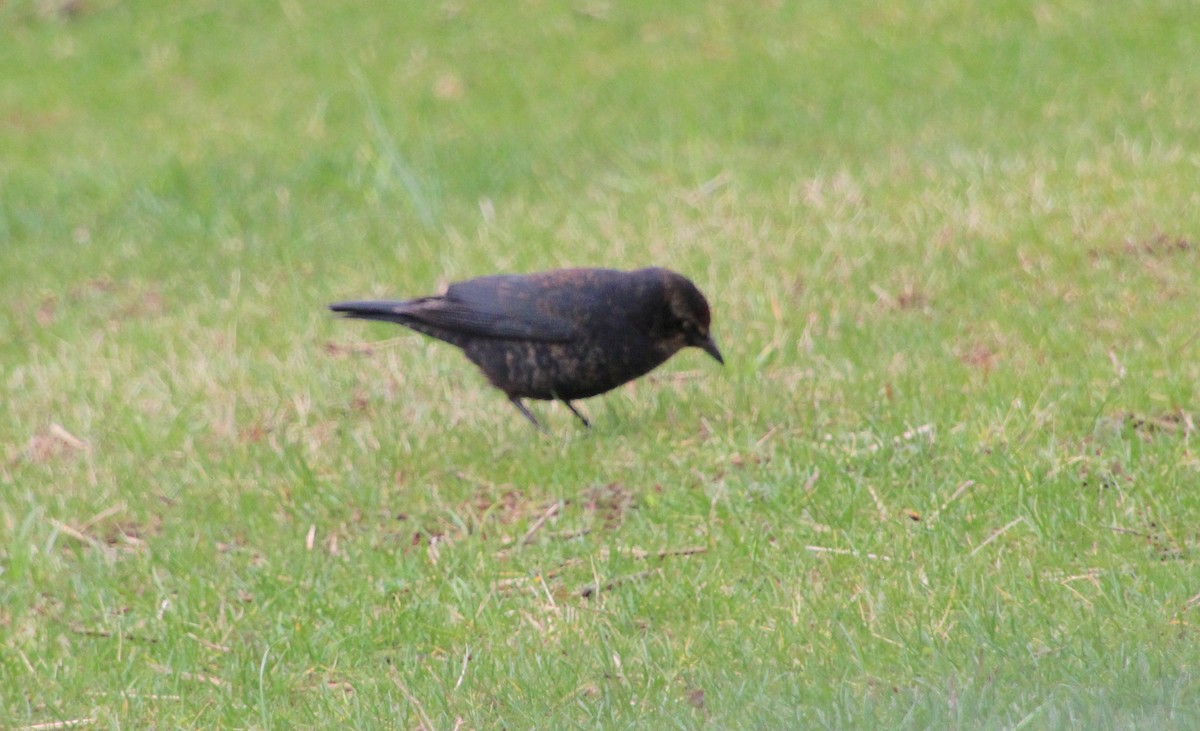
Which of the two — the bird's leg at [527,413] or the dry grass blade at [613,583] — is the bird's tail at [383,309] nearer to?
the bird's leg at [527,413]

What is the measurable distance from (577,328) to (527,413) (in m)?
0.44

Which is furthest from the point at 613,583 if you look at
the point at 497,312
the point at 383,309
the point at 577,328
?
the point at 383,309

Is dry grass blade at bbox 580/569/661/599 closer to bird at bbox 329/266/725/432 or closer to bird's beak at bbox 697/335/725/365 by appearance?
bird at bbox 329/266/725/432

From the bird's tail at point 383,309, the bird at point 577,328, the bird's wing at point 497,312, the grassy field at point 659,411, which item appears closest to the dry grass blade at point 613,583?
the grassy field at point 659,411

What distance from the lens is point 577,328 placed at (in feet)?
20.4

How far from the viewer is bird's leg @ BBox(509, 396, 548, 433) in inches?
248

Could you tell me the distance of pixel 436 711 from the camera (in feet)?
13.5

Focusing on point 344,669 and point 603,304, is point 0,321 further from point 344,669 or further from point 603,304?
point 344,669

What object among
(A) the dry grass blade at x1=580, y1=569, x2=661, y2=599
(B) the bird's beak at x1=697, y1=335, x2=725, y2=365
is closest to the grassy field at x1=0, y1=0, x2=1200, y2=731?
(A) the dry grass blade at x1=580, y1=569, x2=661, y2=599

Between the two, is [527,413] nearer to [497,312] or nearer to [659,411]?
[497,312]

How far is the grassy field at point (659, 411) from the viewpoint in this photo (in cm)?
420

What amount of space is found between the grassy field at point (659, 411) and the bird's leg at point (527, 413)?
6cm

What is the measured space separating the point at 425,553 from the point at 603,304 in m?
1.44

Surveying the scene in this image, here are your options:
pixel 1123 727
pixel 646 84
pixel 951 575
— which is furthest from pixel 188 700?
pixel 646 84
